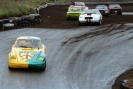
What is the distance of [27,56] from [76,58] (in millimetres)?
3650

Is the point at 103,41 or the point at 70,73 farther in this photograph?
the point at 103,41

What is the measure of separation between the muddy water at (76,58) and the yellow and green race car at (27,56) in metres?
0.31

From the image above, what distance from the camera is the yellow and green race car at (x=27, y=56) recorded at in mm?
15094

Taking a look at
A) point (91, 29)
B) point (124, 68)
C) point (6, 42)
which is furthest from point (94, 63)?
point (91, 29)

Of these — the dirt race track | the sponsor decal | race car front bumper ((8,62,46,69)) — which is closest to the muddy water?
the dirt race track

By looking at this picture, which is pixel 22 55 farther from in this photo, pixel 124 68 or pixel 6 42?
pixel 6 42

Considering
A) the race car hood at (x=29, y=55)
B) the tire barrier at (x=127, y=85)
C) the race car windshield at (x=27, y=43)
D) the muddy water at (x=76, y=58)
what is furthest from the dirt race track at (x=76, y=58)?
the race car windshield at (x=27, y=43)

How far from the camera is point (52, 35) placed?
25906mm

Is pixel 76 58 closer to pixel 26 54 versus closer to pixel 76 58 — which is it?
pixel 76 58

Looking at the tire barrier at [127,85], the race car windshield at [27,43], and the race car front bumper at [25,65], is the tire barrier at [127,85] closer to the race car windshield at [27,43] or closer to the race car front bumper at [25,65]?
the race car front bumper at [25,65]

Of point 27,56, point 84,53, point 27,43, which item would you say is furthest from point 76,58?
point 27,56

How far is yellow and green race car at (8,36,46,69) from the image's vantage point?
15094mm

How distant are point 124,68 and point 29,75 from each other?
15.2 ft

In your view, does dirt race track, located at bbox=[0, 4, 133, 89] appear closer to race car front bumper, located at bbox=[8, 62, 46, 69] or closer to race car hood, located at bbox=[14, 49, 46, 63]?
race car front bumper, located at bbox=[8, 62, 46, 69]
